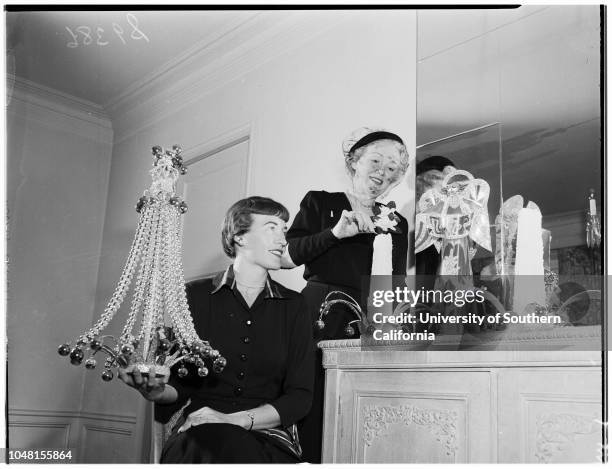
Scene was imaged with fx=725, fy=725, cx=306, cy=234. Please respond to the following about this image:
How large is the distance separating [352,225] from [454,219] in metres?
0.21

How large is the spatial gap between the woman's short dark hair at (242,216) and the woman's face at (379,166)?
0.58 ft

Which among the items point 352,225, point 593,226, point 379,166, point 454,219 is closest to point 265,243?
point 352,225

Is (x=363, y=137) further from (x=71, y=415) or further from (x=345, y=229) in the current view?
(x=71, y=415)

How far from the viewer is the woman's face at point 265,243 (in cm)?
154

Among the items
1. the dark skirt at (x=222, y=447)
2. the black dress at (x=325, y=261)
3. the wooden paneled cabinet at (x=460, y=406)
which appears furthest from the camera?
the black dress at (x=325, y=261)

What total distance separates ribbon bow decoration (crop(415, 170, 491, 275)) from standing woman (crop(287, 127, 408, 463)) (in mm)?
52

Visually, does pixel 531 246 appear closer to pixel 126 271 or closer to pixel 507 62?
pixel 507 62

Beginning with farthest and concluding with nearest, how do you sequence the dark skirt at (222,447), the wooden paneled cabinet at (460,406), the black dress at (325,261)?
the black dress at (325,261) < the dark skirt at (222,447) < the wooden paneled cabinet at (460,406)

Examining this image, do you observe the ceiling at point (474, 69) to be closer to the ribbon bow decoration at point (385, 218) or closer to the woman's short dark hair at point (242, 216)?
the ribbon bow decoration at point (385, 218)

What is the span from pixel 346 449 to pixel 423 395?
0.20m

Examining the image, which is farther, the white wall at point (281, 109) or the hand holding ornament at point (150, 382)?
the white wall at point (281, 109)

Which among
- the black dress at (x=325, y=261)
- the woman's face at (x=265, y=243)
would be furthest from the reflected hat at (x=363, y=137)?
the woman's face at (x=265, y=243)

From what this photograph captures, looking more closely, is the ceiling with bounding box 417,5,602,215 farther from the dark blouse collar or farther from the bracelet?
the bracelet

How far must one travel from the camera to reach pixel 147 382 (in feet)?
4.68
